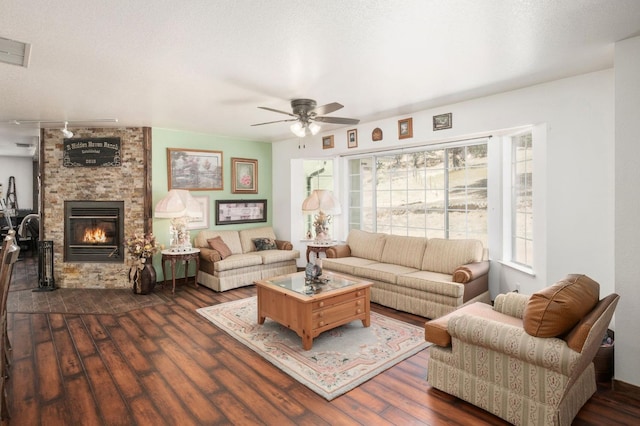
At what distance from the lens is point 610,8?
2191 mm

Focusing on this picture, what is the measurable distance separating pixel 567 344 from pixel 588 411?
835 mm

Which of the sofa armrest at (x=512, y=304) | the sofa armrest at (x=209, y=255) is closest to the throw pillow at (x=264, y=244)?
the sofa armrest at (x=209, y=255)

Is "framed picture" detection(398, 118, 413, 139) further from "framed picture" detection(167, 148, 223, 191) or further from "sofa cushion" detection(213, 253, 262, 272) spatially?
"framed picture" detection(167, 148, 223, 191)

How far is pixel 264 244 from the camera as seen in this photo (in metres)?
6.50

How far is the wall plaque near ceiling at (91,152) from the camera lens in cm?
564

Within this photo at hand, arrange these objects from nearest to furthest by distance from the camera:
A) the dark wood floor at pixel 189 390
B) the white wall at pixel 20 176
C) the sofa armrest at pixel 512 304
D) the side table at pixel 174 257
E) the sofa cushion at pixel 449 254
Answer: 1. the dark wood floor at pixel 189 390
2. the sofa armrest at pixel 512 304
3. the sofa cushion at pixel 449 254
4. the side table at pixel 174 257
5. the white wall at pixel 20 176

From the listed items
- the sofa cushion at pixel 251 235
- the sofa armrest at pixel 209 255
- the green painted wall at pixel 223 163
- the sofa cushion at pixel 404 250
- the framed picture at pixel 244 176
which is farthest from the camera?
the framed picture at pixel 244 176

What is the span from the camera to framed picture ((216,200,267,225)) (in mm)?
6594

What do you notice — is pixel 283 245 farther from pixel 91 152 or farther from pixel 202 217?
pixel 91 152

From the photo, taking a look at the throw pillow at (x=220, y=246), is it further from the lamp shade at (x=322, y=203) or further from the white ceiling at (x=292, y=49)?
the white ceiling at (x=292, y=49)

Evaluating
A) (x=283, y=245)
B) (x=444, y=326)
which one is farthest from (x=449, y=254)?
(x=283, y=245)

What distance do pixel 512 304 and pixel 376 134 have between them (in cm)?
334

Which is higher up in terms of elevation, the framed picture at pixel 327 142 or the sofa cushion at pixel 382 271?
the framed picture at pixel 327 142

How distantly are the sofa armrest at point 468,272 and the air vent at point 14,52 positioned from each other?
4.55m
